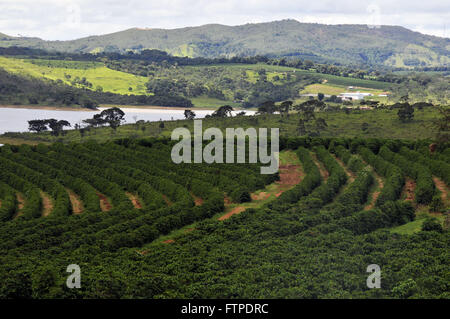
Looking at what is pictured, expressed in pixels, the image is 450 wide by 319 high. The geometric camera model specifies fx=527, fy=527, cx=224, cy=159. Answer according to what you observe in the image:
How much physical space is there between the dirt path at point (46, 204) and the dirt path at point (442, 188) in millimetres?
40268

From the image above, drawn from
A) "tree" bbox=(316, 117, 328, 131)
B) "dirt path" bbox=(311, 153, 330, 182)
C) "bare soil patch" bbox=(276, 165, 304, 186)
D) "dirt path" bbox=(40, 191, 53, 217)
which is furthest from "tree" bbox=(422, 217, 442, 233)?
"tree" bbox=(316, 117, 328, 131)

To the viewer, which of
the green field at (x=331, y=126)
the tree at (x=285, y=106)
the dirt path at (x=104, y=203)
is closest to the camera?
the dirt path at (x=104, y=203)

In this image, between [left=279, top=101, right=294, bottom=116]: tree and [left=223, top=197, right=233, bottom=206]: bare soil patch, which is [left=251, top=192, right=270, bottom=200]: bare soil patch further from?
[left=279, top=101, right=294, bottom=116]: tree

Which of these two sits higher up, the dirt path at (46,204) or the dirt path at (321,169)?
the dirt path at (321,169)

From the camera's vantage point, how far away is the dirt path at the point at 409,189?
184 feet

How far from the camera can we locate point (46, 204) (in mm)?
57469

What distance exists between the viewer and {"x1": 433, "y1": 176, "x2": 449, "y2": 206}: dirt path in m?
53.3

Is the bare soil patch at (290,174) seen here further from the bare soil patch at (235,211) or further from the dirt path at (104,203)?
the dirt path at (104,203)

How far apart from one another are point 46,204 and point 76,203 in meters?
3.17

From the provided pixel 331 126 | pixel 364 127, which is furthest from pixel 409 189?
pixel 331 126

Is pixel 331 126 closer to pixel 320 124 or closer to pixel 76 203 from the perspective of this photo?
pixel 320 124

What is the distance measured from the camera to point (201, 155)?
79.4 m

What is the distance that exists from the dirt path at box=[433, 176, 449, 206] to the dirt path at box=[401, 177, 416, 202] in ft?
8.28

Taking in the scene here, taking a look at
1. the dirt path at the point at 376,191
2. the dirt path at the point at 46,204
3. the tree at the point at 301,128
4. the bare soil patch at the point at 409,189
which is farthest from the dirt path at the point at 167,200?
the tree at the point at 301,128
